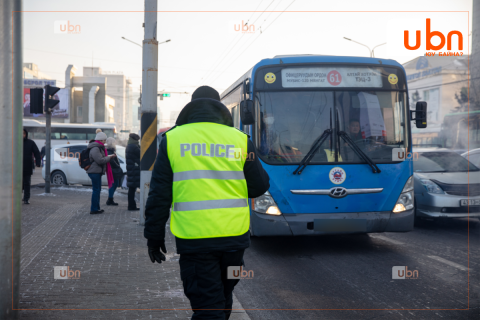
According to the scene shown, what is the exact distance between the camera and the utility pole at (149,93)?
8258mm

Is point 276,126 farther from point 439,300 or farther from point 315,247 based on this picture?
point 439,300

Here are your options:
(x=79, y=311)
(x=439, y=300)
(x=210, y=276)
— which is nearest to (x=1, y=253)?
(x=79, y=311)

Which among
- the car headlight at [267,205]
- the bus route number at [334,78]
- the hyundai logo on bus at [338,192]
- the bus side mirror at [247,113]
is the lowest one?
the car headlight at [267,205]

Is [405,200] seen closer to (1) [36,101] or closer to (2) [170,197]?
(2) [170,197]

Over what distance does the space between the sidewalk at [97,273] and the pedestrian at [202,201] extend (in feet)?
4.34

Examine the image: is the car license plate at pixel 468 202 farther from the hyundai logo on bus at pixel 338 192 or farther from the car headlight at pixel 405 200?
the hyundai logo on bus at pixel 338 192

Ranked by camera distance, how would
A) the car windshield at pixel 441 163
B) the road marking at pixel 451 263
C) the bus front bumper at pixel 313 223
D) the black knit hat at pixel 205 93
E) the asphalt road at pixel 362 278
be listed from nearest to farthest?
the black knit hat at pixel 205 93
the asphalt road at pixel 362 278
the road marking at pixel 451 263
the bus front bumper at pixel 313 223
the car windshield at pixel 441 163

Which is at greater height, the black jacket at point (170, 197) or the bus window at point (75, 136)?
the bus window at point (75, 136)

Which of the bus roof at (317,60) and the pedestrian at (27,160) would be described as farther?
the pedestrian at (27,160)

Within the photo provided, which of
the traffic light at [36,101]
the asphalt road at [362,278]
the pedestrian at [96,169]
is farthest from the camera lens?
the traffic light at [36,101]

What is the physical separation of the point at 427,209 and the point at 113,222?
603 cm

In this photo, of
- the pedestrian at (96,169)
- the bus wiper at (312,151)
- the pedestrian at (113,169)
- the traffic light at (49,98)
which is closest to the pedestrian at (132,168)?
the pedestrian at (96,169)

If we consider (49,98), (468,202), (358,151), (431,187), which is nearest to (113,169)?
(49,98)

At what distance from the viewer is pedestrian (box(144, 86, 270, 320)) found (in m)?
2.69
